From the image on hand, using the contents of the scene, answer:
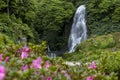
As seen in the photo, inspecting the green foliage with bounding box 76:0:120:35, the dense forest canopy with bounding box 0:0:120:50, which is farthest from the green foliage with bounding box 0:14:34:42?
the green foliage with bounding box 76:0:120:35

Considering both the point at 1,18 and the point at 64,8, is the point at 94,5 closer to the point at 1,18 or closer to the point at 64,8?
the point at 64,8

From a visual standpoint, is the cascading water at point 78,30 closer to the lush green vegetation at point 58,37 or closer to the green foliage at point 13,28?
the lush green vegetation at point 58,37

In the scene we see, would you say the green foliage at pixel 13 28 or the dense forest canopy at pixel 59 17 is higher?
the green foliage at pixel 13 28

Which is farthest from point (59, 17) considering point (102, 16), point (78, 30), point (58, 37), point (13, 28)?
point (13, 28)

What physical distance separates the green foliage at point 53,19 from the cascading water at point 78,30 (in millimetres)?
836

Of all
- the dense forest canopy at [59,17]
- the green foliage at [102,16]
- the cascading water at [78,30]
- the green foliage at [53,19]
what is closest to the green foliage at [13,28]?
the dense forest canopy at [59,17]

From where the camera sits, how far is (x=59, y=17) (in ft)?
85.4

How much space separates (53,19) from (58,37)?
1663 mm

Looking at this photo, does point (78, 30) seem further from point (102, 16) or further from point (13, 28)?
point (13, 28)

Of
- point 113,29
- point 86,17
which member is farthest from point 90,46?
point 86,17

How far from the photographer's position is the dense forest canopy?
789 inches

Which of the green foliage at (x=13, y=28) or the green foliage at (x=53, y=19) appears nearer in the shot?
the green foliage at (x=13, y=28)

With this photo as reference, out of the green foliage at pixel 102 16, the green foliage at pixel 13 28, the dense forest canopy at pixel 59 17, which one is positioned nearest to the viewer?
the green foliage at pixel 13 28

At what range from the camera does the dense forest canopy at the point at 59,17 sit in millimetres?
20031
